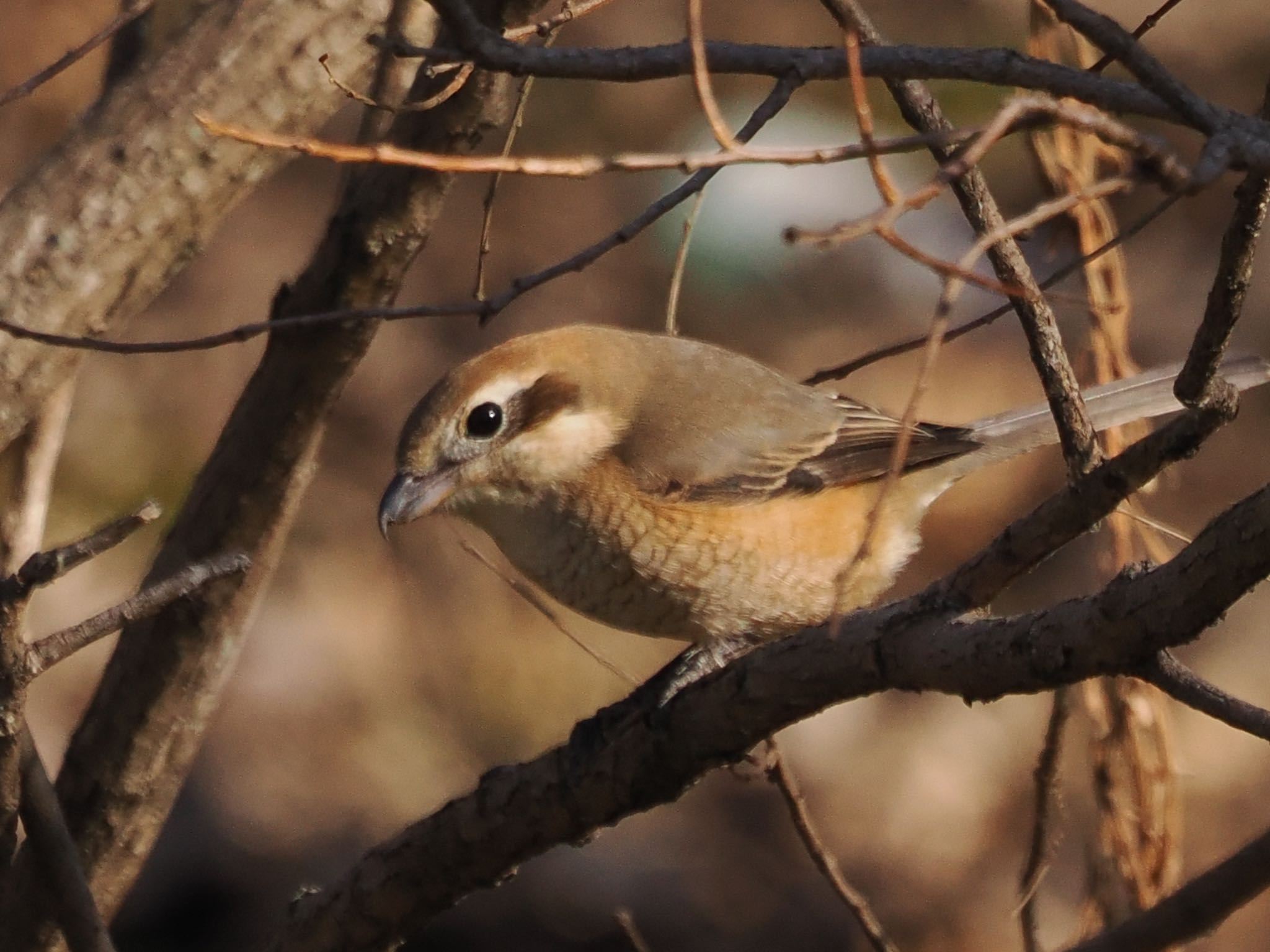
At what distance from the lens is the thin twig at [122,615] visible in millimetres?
1938

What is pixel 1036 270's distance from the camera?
5.86 m

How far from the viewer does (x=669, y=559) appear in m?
3.26

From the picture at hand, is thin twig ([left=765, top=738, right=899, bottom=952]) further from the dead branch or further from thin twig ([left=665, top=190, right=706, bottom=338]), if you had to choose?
the dead branch

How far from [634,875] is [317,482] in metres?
2.07

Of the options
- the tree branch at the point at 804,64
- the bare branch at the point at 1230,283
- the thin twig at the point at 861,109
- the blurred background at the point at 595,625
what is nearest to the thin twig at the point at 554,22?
the tree branch at the point at 804,64

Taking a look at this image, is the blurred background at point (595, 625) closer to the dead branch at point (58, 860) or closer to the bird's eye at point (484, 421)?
the bird's eye at point (484, 421)

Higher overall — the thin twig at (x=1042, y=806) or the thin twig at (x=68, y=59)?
the thin twig at (x=68, y=59)

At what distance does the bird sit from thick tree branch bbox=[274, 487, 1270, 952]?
27 centimetres

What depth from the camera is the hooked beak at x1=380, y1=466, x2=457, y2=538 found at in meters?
3.17

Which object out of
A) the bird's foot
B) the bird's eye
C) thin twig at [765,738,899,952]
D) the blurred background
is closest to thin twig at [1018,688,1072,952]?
thin twig at [765,738,899,952]

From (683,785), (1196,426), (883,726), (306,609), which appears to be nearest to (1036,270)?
(883,726)

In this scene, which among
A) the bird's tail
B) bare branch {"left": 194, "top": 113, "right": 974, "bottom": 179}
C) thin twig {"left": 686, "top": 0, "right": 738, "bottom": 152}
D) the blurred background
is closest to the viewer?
bare branch {"left": 194, "top": 113, "right": 974, "bottom": 179}

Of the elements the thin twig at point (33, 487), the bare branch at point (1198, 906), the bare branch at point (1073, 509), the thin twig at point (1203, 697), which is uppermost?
the thin twig at point (33, 487)

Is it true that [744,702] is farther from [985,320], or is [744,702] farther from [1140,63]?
[1140,63]
